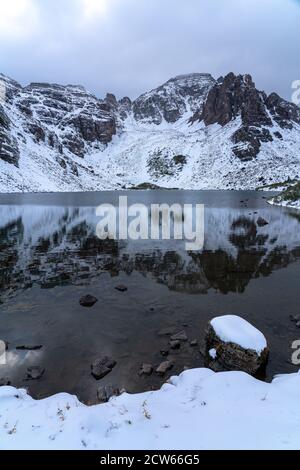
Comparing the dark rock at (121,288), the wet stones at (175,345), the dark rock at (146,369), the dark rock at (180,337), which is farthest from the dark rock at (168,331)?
the dark rock at (121,288)

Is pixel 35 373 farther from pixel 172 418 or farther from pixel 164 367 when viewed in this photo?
pixel 172 418

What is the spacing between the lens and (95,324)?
17.1 metres

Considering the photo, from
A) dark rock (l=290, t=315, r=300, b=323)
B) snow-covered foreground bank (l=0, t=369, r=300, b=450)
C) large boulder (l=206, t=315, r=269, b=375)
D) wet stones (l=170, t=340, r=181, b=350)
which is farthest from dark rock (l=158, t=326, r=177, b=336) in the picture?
dark rock (l=290, t=315, r=300, b=323)

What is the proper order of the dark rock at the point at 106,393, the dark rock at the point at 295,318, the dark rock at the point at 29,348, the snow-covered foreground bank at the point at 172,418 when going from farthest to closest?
the dark rock at the point at 295,318, the dark rock at the point at 29,348, the dark rock at the point at 106,393, the snow-covered foreground bank at the point at 172,418

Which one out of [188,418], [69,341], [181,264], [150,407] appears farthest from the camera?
[181,264]

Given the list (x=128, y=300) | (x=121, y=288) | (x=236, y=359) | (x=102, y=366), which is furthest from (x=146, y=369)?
(x=121, y=288)

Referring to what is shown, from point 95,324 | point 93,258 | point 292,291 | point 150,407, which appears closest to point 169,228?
point 93,258

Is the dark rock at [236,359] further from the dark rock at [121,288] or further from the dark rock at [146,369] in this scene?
the dark rock at [121,288]

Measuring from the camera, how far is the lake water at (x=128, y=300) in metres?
13.4

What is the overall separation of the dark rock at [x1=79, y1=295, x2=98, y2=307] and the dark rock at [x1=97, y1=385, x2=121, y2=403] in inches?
327

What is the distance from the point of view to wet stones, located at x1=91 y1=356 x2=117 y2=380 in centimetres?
1262

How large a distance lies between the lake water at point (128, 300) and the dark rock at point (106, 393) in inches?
12.2
